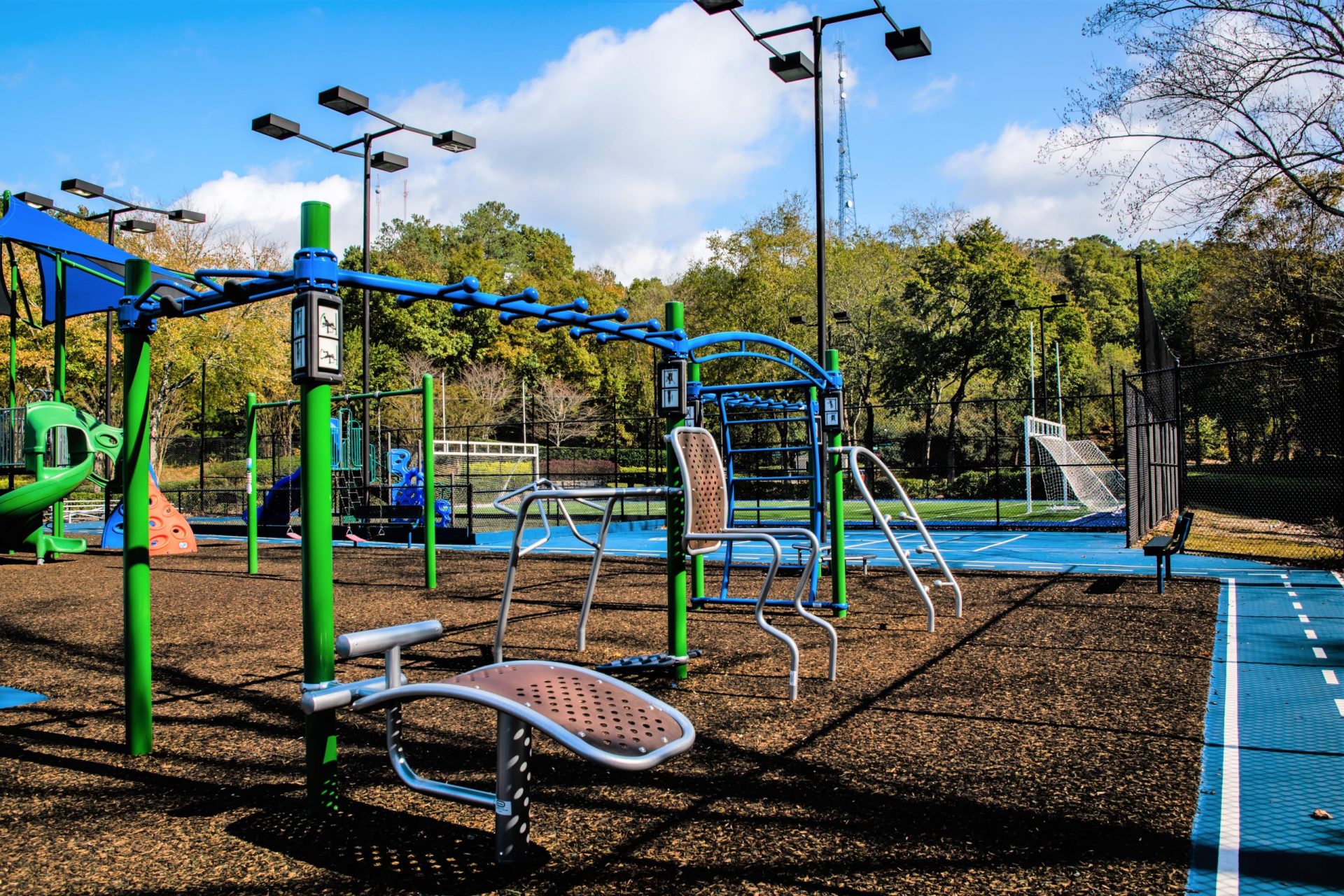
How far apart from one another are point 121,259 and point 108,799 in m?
11.9

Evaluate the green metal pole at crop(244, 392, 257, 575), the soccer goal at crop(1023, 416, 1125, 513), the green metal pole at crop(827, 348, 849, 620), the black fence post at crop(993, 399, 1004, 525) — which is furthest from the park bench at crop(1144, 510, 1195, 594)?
the green metal pole at crop(244, 392, 257, 575)

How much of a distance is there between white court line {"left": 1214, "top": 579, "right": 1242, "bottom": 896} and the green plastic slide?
575 inches

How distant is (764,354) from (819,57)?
21.9ft

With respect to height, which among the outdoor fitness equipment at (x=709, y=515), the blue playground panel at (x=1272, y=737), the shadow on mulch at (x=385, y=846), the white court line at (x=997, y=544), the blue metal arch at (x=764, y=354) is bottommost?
the white court line at (x=997, y=544)

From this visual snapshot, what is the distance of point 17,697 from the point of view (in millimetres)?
5371

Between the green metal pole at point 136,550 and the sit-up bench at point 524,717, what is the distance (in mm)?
1574

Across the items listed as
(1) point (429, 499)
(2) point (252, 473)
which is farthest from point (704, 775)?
(2) point (252, 473)

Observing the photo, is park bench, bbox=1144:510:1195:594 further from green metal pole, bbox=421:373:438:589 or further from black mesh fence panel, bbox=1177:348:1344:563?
green metal pole, bbox=421:373:438:589

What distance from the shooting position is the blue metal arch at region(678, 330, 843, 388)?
18.1ft

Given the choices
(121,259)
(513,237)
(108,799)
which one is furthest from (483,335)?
(108,799)

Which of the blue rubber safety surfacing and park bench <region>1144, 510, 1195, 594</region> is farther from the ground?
park bench <region>1144, 510, 1195, 594</region>

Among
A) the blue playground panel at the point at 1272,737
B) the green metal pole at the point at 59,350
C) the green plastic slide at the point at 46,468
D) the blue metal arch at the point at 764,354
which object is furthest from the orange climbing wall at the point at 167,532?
the blue metal arch at the point at 764,354

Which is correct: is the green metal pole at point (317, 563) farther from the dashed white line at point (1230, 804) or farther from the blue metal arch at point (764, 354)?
the dashed white line at point (1230, 804)

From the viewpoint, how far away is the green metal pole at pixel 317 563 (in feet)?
10.7
